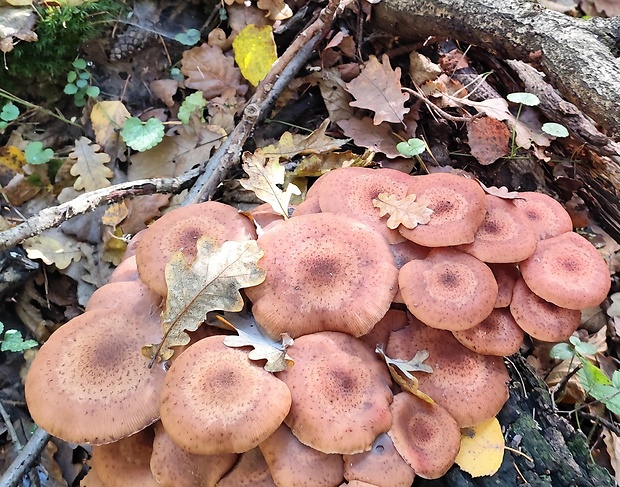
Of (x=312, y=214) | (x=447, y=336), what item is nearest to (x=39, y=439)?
(x=312, y=214)

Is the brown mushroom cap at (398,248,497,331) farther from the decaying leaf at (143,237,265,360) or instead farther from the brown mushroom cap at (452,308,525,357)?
the decaying leaf at (143,237,265,360)

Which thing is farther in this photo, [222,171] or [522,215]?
[222,171]

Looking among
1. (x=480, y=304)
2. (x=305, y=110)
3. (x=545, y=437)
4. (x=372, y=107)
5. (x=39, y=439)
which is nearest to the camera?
(x=480, y=304)

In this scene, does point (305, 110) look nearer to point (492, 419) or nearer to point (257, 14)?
point (257, 14)

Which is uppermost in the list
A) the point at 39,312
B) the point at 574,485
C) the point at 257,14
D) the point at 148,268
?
the point at 257,14

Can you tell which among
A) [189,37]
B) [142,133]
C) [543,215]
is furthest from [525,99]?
[142,133]

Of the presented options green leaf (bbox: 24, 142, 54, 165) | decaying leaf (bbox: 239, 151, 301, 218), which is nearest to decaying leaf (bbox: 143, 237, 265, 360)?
decaying leaf (bbox: 239, 151, 301, 218)
